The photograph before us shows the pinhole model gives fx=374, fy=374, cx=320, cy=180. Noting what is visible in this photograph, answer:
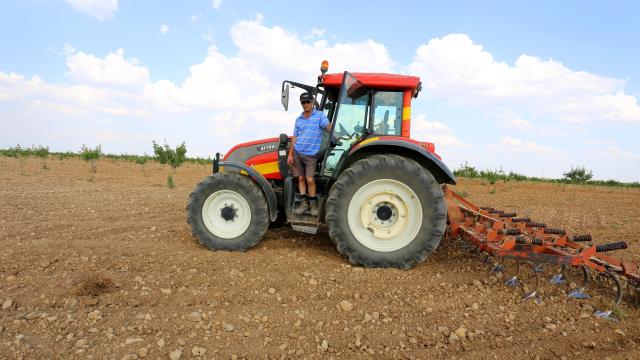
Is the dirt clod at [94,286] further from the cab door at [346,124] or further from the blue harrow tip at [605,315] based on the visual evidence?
the blue harrow tip at [605,315]

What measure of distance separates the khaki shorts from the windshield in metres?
0.18

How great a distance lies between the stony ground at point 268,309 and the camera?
2.65 metres

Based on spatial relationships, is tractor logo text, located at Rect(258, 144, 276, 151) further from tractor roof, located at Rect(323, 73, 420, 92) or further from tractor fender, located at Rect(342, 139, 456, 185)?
tractor roof, located at Rect(323, 73, 420, 92)

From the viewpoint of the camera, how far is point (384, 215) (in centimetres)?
417

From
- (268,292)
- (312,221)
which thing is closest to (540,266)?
(312,221)

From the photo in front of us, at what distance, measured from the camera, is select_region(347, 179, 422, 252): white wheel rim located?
4.12m

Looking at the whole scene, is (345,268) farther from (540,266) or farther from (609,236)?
(609,236)

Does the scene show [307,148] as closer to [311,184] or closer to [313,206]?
[311,184]

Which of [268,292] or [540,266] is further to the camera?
[540,266]

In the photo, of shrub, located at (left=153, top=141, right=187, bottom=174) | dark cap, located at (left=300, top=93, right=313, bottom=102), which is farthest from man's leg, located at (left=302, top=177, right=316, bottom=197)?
shrub, located at (left=153, top=141, right=187, bottom=174)

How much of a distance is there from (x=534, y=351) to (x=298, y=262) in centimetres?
230

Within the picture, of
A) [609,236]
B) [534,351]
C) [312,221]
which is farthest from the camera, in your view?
[609,236]

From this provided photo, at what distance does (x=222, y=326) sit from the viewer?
2.85 m

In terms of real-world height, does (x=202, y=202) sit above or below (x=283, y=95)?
below
